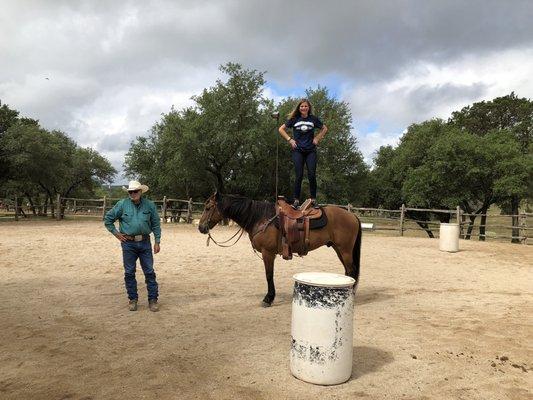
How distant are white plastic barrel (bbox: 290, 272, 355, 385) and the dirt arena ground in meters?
0.12

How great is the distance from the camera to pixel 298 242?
5.91 metres

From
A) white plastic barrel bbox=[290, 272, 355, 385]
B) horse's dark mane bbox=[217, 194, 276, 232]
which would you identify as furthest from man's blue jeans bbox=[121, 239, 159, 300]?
white plastic barrel bbox=[290, 272, 355, 385]

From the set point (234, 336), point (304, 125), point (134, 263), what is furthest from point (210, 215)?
point (234, 336)

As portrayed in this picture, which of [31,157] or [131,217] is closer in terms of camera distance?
[131,217]

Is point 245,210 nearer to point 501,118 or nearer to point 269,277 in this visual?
point 269,277

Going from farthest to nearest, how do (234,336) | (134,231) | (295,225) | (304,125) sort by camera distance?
(304,125)
(295,225)
(134,231)
(234,336)

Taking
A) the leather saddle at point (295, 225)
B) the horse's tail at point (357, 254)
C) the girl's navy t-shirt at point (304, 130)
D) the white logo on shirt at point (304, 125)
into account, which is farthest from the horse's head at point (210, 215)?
the horse's tail at point (357, 254)

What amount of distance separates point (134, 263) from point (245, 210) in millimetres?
1829

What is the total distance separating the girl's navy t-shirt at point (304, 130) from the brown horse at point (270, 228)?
1054 millimetres

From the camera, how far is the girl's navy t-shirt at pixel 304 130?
242 inches

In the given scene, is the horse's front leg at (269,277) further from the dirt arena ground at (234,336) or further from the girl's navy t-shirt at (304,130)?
the girl's navy t-shirt at (304,130)

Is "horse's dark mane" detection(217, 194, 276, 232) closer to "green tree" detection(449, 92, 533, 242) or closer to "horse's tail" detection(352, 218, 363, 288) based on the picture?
"horse's tail" detection(352, 218, 363, 288)

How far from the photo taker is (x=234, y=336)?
461cm

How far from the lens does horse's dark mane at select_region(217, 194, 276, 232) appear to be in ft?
20.0
